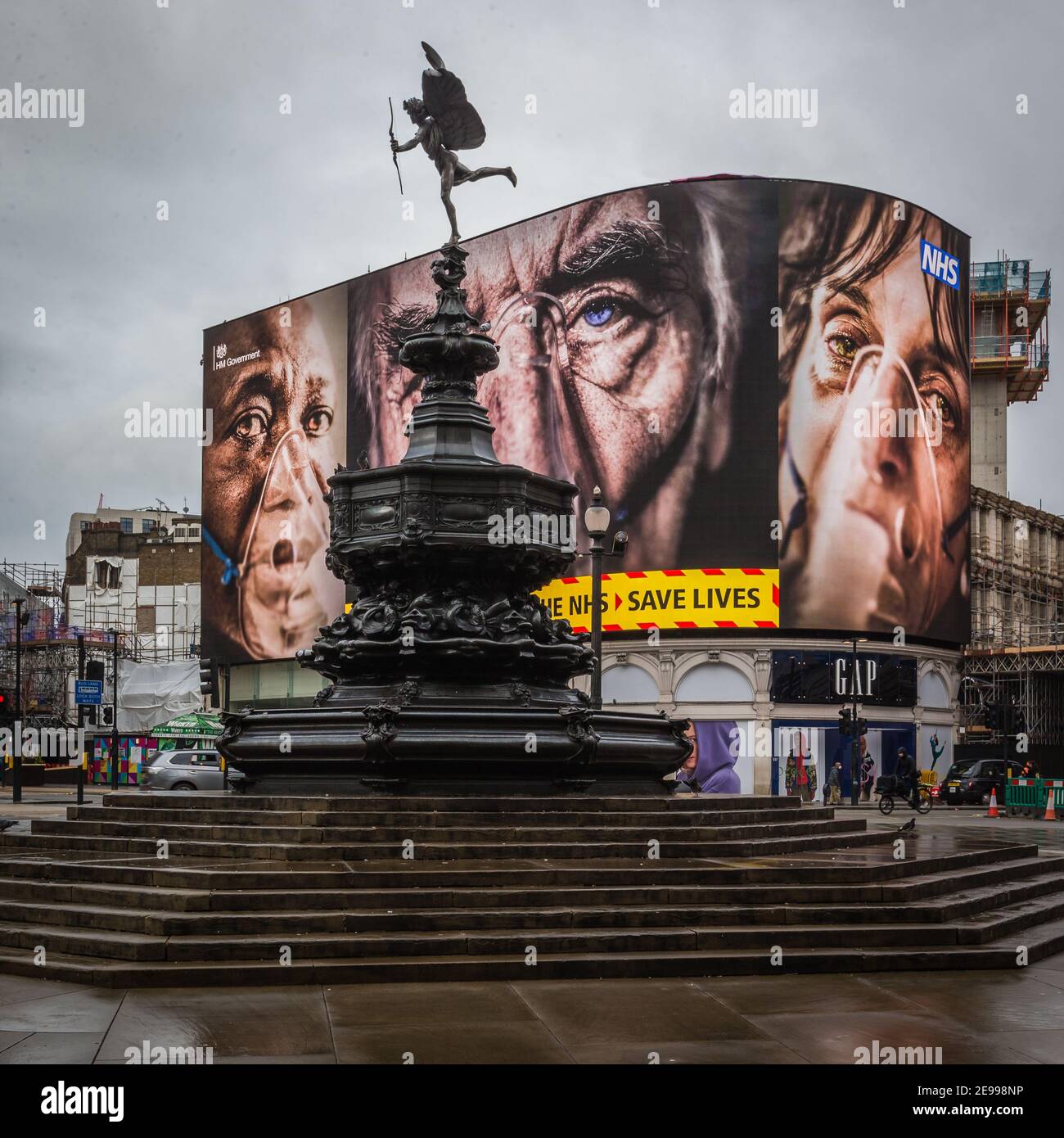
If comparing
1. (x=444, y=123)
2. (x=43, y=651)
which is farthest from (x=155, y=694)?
(x=444, y=123)

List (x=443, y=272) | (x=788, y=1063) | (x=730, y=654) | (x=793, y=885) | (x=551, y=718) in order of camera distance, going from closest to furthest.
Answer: (x=788, y=1063) < (x=793, y=885) < (x=551, y=718) < (x=443, y=272) < (x=730, y=654)

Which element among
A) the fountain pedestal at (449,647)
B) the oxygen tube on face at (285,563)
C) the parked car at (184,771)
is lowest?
the parked car at (184,771)

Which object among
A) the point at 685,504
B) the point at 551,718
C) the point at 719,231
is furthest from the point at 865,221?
the point at 551,718

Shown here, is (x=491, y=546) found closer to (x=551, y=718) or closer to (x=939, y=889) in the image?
(x=551, y=718)

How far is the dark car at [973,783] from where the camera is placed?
4562cm

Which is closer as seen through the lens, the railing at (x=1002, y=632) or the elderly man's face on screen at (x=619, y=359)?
the elderly man's face on screen at (x=619, y=359)

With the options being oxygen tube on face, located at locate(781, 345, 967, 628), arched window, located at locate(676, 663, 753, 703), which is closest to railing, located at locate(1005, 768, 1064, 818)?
oxygen tube on face, located at locate(781, 345, 967, 628)

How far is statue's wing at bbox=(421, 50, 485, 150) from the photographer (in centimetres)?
1638

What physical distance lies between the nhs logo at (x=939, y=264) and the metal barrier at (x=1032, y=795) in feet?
83.6

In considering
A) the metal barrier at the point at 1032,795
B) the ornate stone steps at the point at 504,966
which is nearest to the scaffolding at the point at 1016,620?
the metal barrier at the point at 1032,795

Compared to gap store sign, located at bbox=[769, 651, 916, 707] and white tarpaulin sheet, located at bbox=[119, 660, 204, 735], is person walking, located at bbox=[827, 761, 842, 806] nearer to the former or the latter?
gap store sign, located at bbox=[769, 651, 916, 707]

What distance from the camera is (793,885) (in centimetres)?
1060

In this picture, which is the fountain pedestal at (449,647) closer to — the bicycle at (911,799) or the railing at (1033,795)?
the bicycle at (911,799)

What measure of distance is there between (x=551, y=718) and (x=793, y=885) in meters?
3.31
